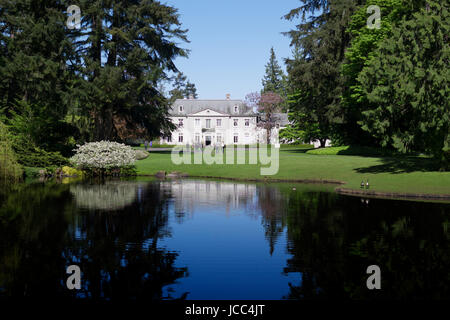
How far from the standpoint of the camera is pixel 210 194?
945 inches

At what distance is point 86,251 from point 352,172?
24419mm

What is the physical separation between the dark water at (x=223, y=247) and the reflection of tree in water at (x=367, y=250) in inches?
1.1

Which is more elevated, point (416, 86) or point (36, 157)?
point (416, 86)

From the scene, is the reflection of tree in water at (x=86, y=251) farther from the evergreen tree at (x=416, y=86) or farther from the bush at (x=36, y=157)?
the bush at (x=36, y=157)

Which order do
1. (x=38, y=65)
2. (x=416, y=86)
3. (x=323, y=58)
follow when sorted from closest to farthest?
(x=416, y=86) < (x=38, y=65) < (x=323, y=58)

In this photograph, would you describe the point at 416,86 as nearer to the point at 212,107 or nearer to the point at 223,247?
the point at 223,247

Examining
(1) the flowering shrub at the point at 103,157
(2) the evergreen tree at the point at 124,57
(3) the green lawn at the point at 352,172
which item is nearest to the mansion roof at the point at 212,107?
(2) the evergreen tree at the point at 124,57

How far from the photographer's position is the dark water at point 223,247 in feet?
28.1

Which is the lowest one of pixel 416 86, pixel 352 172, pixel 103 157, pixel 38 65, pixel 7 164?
pixel 352 172

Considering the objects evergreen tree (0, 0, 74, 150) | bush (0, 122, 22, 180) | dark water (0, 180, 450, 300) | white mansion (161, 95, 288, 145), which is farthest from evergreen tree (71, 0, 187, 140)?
white mansion (161, 95, 288, 145)

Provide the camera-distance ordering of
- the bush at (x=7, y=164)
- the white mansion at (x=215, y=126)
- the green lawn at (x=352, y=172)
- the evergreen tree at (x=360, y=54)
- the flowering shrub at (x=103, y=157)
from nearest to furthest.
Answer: the green lawn at (x=352, y=172), the bush at (x=7, y=164), the flowering shrub at (x=103, y=157), the evergreen tree at (x=360, y=54), the white mansion at (x=215, y=126)

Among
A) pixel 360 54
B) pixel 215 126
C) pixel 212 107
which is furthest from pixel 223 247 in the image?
pixel 212 107

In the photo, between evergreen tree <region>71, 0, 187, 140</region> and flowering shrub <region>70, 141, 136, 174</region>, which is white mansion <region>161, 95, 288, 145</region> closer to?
evergreen tree <region>71, 0, 187, 140</region>
